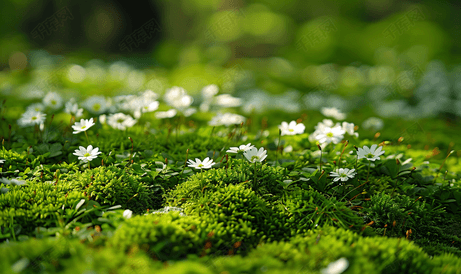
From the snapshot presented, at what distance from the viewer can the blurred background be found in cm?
650

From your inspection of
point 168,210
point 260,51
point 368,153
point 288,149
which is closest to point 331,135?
point 368,153

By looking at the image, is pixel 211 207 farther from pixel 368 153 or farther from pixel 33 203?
pixel 368 153

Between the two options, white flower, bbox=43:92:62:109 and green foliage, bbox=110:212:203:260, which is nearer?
green foliage, bbox=110:212:203:260

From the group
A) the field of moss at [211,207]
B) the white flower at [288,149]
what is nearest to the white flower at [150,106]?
the field of moss at [211,207]

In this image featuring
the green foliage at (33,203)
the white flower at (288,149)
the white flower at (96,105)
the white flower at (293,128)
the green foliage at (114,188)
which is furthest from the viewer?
the white flower at (96,105)

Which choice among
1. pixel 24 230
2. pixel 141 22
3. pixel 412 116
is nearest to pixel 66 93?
pixel 24 230

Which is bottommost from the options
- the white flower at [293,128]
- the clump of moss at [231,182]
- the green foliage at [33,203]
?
the clump of moss at [231,182]

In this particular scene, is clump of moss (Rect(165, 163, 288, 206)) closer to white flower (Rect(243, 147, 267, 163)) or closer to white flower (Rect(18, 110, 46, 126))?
white flower (Rect(243, 147, 267, 163))

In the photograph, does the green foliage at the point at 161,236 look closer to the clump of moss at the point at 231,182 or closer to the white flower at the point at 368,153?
the clump of moss at the point at 231,182

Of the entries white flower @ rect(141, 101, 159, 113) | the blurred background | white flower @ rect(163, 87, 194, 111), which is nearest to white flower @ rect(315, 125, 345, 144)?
white flower @ rect(163, 87, 194, 111)

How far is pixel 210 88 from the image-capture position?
389 centimetres

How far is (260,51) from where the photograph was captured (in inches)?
524

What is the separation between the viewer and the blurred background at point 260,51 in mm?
6504

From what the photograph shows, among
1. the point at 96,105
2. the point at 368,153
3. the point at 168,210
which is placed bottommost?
the point at 168,210
